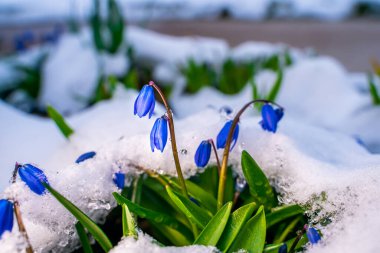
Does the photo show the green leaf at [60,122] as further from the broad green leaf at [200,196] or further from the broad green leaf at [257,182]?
the broad green leaf at [257,182]

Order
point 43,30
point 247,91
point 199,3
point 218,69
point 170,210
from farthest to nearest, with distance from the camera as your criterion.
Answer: point 199,3, point 43,30, point 218,69, point 247,91, point 170,210

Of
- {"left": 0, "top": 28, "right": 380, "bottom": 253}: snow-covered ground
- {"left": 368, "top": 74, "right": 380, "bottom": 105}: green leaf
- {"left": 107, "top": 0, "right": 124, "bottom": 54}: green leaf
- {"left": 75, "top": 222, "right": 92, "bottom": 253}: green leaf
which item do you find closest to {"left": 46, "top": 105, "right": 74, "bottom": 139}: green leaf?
{"left": 0, "top": 28, "right": 380, "bottom": 253}: snow-covered ground

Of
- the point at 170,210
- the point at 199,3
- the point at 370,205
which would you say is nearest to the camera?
the point at 370,205

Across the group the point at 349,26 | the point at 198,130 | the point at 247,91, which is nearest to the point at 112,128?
the point at 198,130

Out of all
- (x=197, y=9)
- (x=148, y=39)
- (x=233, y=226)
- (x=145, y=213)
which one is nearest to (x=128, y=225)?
(x=145, y=213)

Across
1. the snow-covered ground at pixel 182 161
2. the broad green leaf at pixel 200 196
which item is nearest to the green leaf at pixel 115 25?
the snow-covered ground at pixel 182 161

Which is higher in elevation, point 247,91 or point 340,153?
point 340,153

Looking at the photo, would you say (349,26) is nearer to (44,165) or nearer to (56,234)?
(44,165)

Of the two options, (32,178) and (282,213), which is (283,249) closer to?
(282,213)
